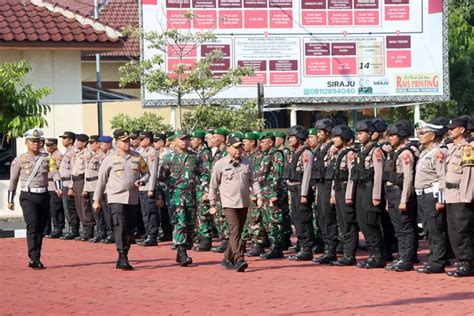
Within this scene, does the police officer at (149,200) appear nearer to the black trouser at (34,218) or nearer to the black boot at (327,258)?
the black trouser at (34,218)

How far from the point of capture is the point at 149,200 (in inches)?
858

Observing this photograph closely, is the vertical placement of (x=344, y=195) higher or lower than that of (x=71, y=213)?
higher

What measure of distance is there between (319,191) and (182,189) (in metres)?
2.10

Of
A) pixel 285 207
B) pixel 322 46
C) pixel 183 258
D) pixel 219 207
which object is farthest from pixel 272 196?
pixel 322 46

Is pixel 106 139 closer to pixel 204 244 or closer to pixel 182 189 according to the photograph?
pixel 204 244

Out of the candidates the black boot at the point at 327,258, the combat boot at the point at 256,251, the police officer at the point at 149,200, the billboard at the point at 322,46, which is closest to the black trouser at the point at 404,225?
the black boot at the point at 327,258

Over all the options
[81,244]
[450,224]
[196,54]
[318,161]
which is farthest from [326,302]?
[196,54]

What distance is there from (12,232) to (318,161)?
26.0 feet

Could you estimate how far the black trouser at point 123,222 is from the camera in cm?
1719

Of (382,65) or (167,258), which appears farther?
(382,65)

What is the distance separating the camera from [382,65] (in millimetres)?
36094

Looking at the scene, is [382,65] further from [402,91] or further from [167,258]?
[167,258]

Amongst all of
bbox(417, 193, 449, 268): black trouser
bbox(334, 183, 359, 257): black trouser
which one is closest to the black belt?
bbox(417, 193, 449, 268): black trouser

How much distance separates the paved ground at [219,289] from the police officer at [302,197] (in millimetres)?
408
